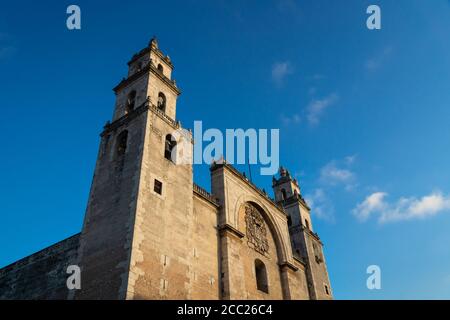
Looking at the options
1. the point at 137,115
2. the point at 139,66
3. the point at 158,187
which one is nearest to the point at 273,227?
the point at 158,187

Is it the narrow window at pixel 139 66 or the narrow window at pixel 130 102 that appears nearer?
the narrow window at pixel 130 102

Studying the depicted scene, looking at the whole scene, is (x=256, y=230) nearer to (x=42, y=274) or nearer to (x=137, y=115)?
(x=137, y=115)

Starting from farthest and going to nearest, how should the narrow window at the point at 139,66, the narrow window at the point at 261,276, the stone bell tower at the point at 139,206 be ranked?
the narrow window at the point at 139,66
the narrow window at the point at 261,276
the stone bell tower at the point at 139,206

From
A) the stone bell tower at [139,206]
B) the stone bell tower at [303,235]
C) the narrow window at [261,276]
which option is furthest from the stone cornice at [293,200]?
the stone bell tower at [139,206]

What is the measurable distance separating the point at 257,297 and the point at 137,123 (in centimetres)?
1256

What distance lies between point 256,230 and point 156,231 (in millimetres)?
10828

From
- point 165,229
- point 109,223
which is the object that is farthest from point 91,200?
point 165,229

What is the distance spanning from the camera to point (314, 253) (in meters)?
34.8

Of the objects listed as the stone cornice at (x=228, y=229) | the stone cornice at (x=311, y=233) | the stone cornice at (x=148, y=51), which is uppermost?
the stone cornice at (x=148, y=51)

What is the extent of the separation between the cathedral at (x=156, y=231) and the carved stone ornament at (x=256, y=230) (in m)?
0.09

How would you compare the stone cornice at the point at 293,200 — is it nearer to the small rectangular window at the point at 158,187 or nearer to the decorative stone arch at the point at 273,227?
the decorative stone arch at the point at 273,227

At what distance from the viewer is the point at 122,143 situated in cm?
2178

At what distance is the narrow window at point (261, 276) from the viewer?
2448cm

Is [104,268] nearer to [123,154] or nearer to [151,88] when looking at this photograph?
[123,154]
